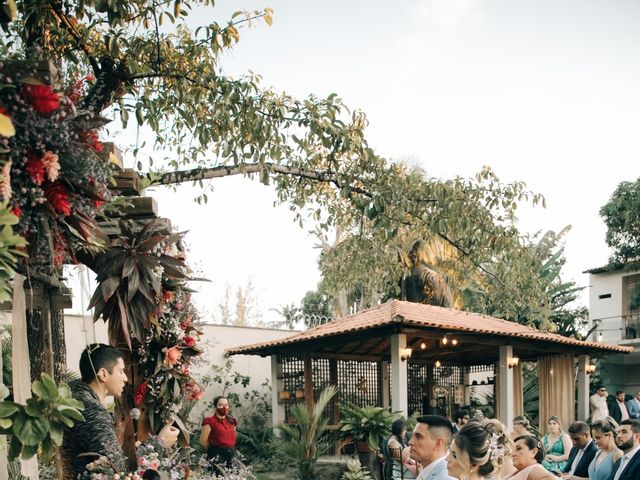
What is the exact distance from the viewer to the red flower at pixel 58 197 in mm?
2719

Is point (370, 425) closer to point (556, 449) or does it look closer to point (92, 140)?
point (556, 449)

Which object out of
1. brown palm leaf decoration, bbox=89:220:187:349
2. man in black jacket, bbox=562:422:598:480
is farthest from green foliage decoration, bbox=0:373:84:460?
man in black jacket, bbox=562:422:598:480

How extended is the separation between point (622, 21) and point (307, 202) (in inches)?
392

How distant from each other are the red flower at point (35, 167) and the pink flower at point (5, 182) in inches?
4.3

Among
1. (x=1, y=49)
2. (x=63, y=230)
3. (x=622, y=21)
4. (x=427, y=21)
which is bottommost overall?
(x=63, y=230)

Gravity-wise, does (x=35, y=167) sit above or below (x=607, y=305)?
above

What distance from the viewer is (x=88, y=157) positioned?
2.78m

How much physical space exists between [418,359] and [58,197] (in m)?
19.7

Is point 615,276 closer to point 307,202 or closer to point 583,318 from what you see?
point 583,318

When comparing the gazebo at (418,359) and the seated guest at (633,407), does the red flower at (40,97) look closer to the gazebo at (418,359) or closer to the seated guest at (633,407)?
the gazebo at (418,359)

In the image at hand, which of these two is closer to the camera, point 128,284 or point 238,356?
point 128,284

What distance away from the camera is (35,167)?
8.49 feet

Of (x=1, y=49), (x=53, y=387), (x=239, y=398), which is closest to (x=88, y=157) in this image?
(x=53, y=387)

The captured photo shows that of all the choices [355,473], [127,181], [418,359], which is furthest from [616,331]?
[127,181]
